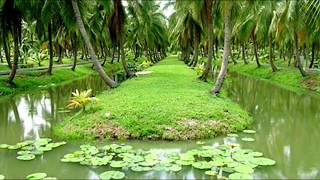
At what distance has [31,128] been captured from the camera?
1484 centimetres

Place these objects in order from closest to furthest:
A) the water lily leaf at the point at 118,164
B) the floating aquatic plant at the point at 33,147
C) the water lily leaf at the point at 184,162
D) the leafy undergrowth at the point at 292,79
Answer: the water lily leaf at the point at 118,164 → the water lily leaf at the point at 184,162 → the floating aquatic plant at the point at 33,147 → the leafy undergrowth at the point at 292,79

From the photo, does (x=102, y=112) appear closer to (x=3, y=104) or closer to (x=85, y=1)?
(x=3, y=104)

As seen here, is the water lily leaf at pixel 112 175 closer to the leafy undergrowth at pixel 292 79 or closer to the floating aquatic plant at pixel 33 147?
the floating aquatic plant at pixel 33 147

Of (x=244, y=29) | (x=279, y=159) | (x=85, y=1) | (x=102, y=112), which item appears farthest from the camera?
(x=244, y=29)

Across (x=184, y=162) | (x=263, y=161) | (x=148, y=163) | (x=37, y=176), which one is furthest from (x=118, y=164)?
(x=263, y=161)

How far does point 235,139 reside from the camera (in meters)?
12.5

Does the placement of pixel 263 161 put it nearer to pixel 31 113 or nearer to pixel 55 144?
pixel 55 144

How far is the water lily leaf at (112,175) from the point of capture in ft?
28.1

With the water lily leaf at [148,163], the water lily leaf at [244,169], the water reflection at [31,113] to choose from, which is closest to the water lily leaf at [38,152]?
the water reflection at [31,113]

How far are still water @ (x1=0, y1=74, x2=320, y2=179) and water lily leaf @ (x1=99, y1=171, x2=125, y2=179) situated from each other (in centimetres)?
30

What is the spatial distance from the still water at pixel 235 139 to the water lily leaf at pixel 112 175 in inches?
11.9

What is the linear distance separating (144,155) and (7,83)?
766 inches

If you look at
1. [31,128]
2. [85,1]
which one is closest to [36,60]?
[85,1]

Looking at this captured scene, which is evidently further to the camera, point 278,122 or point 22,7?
point 22,7
